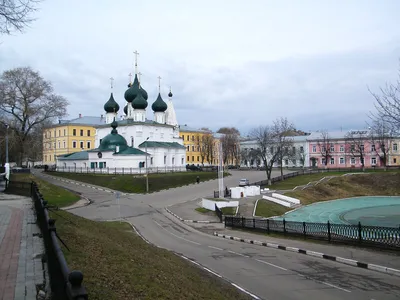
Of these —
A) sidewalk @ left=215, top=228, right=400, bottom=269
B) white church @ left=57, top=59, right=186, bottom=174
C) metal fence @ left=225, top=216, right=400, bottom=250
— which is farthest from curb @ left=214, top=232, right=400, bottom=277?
white church @ left=57, top=59, right=186, bottom=174

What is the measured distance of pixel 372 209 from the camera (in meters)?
35.5

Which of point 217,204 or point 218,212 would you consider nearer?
point 218,212

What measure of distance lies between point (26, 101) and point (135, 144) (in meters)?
24.5

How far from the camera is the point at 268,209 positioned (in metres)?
33.1

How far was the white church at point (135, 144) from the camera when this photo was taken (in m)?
58.1

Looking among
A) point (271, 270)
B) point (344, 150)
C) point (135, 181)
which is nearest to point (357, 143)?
point (344, 150)

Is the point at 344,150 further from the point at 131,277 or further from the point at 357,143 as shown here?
the point at 131,277

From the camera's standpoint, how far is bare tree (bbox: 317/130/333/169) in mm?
79500

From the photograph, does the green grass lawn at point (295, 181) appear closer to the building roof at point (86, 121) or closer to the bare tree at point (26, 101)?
the bare tree at point (26, 101)

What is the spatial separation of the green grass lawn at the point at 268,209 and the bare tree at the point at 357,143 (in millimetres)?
44184

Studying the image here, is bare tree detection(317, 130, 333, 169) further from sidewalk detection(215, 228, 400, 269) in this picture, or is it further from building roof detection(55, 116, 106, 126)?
sidewalk detection(215, 228, 400, 269)

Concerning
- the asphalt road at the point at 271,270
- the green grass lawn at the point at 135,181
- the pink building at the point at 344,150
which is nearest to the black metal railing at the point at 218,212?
the asphalt road at the point at 271,270

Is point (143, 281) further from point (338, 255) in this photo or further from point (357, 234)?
point (357, 234)

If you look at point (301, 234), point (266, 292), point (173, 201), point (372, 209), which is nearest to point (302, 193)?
point (372, 209)
